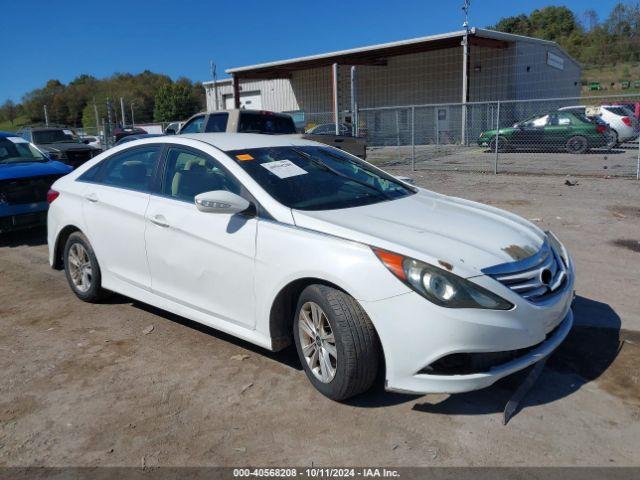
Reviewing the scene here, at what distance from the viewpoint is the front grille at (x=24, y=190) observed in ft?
24.1

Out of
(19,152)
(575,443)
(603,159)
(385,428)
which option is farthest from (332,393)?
(603,159)

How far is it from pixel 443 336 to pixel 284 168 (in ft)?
5.85

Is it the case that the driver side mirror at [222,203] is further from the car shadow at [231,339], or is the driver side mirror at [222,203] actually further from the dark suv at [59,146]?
the dark suv at [59,146]

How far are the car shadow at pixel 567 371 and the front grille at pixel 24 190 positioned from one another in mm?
6534

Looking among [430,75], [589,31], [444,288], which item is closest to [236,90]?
[430,75]

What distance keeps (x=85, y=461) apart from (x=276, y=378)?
1253 millimetres

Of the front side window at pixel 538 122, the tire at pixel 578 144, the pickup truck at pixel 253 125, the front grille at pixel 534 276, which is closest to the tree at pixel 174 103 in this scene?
the front side window at pixel 538 122

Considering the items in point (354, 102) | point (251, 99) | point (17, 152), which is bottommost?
point (17, 152)

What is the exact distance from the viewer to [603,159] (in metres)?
15.4

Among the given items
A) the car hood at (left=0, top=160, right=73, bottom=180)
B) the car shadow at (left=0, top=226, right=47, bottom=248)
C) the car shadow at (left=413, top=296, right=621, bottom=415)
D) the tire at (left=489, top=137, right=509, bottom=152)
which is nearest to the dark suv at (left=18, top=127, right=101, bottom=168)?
the car shadow at (left=0, top=226, right=47, bottom=248)

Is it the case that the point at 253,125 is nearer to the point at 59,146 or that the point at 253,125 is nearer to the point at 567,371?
the point at 59,146

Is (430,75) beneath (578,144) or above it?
above

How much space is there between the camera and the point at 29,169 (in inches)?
306

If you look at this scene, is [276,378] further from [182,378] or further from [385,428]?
[385,428]
